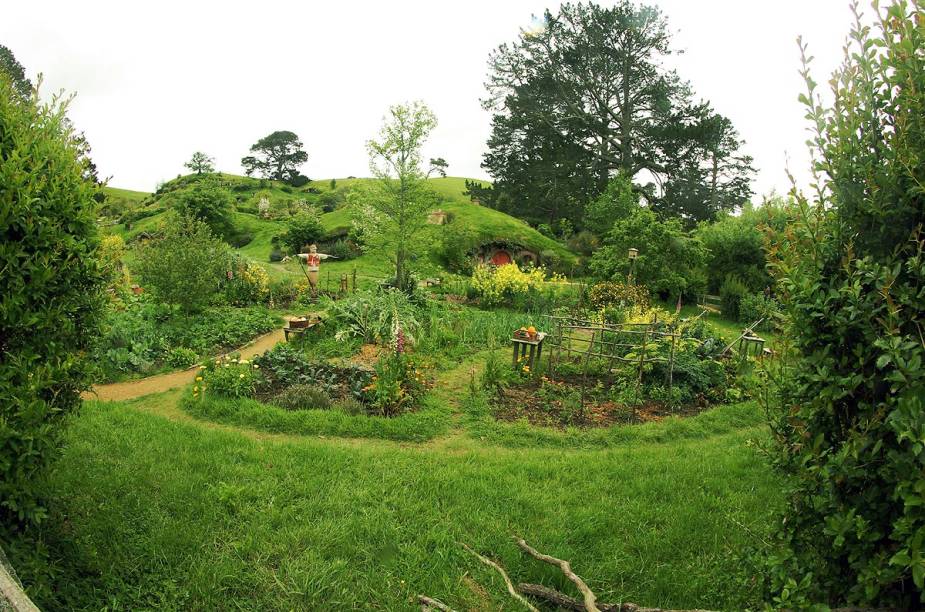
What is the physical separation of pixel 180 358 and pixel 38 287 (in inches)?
274

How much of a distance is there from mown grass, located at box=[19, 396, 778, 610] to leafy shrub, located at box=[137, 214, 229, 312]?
543 cm

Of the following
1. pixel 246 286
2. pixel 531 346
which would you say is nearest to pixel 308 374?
pixel 531 346

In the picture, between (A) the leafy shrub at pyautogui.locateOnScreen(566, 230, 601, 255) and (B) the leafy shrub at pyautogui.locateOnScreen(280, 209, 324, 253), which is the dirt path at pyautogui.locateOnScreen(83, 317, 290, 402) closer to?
(B) the leafy shrub at pyautogui.locateOnScreen(280, 209, 324, 253)

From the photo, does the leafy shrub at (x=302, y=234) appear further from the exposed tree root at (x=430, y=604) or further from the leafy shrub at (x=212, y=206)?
the exposed tree root at (x=430, y=604)

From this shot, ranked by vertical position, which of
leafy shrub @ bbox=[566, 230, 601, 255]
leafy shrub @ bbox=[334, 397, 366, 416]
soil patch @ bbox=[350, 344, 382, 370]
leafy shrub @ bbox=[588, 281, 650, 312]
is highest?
leafy shrub @ bbox=[566, 230, 601, 255]

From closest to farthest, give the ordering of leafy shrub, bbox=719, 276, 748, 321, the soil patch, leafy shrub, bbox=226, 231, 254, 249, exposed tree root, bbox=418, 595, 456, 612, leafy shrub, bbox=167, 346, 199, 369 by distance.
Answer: exposed tree root, bbox=418, 595, 456, 612
the soil patch
leafy shrub, bbox=167, 346, 199, 369
leafy shrub, bbox=719, 276, 748, 321
leafy shrub, bbox=226, 231, 254, 249

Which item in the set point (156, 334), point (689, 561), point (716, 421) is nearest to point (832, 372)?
point (689, 561)

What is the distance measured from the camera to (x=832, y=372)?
2201mm

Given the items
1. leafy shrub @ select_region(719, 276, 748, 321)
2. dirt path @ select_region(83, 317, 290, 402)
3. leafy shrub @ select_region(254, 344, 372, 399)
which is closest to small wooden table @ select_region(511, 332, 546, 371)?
leafy shrub @ select_region(254, 344, 372, 399)

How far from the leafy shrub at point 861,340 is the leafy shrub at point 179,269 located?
11311 mm

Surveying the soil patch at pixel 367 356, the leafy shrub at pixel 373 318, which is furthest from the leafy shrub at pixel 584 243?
the soil patch at pixel 367 356

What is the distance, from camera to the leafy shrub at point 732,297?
57.4 feet

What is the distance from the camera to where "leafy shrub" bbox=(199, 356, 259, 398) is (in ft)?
24.6

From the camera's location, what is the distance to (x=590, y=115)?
101ft
